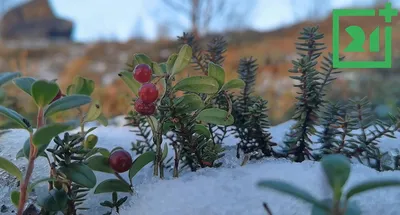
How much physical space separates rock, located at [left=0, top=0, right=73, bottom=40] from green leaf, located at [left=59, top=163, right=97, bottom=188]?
56.9 ft

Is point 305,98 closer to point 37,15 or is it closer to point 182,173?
point 182,173

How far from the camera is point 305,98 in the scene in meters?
0.57

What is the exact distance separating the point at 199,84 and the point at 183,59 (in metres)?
0.03

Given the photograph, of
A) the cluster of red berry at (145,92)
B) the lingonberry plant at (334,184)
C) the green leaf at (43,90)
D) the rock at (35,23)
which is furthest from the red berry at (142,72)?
the rock at (35,23)

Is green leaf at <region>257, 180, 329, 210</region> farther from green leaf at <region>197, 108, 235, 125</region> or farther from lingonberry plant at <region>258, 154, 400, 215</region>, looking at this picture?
green leaf at <region>197, 108, 235, 125</region>

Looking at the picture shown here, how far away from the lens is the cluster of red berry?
1.64 ft

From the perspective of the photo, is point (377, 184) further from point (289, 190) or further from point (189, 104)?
point (189, 104)

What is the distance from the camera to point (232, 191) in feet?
1.55

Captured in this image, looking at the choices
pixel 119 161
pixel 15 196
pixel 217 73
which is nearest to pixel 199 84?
pixel 217 73

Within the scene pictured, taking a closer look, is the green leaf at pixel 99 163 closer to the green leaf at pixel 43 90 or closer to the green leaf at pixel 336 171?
the green leaf at pixel 43 90

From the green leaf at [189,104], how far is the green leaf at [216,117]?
12 mm

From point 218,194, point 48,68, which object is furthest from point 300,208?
point 48,68

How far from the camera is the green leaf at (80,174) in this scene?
0.45 meters

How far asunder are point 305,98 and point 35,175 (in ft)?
1.19
